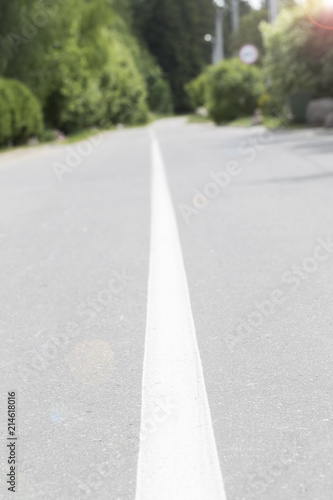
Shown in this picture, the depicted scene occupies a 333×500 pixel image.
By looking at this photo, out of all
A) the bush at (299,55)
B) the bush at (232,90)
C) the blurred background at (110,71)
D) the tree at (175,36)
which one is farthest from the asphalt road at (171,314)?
the tree at (175,36)

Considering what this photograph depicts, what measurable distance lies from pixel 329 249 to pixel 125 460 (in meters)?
4.03

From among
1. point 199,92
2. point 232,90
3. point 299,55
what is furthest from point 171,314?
point 199,92

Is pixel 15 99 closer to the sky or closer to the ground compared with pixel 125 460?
closer to the ground

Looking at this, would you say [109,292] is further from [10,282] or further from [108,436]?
[108,436]

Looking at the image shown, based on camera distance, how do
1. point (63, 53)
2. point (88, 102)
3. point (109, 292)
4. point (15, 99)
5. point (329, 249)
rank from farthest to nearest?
1. point (88, 102)
2. point (63, 53)
3. point (15, 99)
4. point (329, 249)
5. point (109, 292)

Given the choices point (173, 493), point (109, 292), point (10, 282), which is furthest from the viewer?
point (10, 282)

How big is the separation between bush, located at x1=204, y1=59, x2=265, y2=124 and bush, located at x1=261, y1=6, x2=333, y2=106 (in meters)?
11.5

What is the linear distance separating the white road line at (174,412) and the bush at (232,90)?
133ft

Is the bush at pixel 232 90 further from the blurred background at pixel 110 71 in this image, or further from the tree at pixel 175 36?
the tree at pixel 175 36

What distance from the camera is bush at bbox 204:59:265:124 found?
4553 centimetres

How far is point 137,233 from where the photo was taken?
8148mm

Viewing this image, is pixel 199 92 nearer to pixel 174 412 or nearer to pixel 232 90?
pixel 232 90

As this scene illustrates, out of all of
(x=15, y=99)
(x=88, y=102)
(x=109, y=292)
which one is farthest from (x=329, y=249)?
(x=88, y=102)

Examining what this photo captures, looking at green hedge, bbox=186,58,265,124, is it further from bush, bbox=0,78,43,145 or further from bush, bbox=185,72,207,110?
bush, bbox=185,72,207,110
